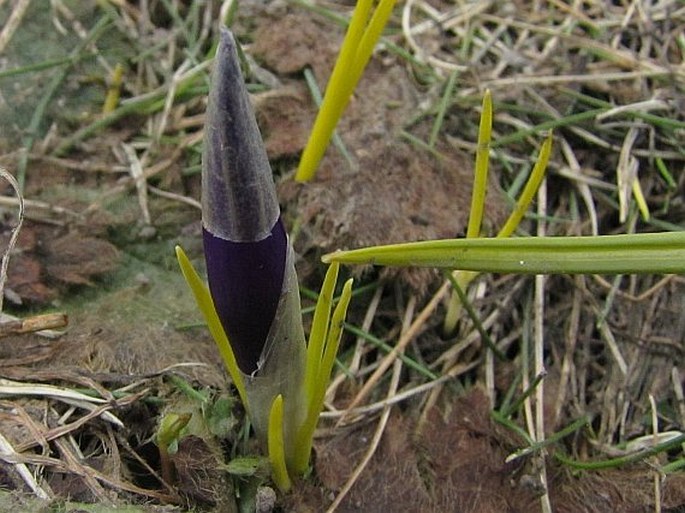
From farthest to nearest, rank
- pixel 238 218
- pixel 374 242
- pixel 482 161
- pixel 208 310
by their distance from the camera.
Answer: pixel 374 242
pixel 482 161
pixel 208 310
pixel 238 218

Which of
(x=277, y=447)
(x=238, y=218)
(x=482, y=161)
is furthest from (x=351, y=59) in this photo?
(x=277, y=447)

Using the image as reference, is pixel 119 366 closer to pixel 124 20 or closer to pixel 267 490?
pixel 267 490

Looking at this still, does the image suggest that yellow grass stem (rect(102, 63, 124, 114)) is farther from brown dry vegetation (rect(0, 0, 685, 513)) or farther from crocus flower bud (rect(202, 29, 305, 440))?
crocus flower bud (rect(202, 29, 305, 440))

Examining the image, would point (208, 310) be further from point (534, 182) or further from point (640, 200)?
point (640, 200)

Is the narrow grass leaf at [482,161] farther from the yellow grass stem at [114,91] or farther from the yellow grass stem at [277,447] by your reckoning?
the yellow grass stem at [114,91]

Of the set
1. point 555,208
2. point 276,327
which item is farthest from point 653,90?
point 276,327

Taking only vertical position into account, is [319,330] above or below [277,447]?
above

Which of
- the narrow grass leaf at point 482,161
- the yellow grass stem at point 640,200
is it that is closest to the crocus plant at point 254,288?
the narrow grass leaf at point 482,161
